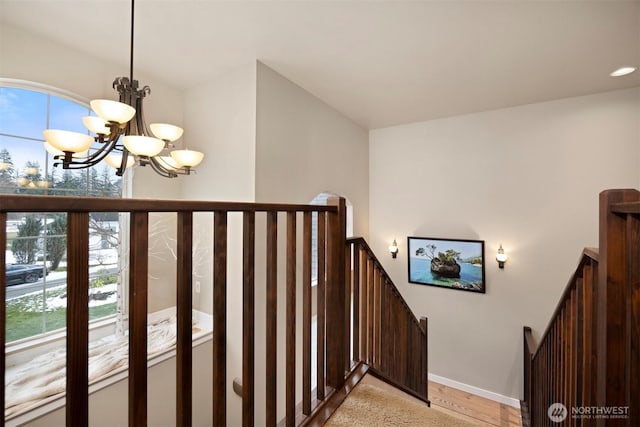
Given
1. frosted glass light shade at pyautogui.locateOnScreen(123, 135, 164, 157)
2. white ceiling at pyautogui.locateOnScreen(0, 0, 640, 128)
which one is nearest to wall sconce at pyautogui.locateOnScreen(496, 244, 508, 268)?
→ white ceiling at pyautogui.locateOnScreen(0, 0, 640, 128)

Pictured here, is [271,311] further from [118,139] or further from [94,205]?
[118,139]

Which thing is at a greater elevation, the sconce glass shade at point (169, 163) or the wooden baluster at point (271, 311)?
the sconce glass shade at point (169, 163)

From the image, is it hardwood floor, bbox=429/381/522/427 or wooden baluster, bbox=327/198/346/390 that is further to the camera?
hardwood floor, bbox=429/381/522/427

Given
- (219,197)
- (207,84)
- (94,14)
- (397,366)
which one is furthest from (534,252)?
(94,14)

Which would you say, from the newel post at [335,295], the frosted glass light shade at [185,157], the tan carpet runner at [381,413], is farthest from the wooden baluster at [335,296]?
the frosted glass light shade at [185,157]

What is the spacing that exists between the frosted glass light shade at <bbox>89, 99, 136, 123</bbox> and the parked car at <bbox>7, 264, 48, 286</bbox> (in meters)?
1.47

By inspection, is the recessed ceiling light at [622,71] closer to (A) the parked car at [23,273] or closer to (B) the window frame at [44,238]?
(B) the window frame at [44,238]

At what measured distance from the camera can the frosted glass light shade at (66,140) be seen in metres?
1.25

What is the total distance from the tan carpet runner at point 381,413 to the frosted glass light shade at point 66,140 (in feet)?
5.98

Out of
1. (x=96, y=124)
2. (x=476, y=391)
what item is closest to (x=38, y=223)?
(x=96, y=124)

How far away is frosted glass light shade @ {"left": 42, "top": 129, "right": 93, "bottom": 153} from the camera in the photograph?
1.25 meters

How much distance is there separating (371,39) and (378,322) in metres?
→ 2.21

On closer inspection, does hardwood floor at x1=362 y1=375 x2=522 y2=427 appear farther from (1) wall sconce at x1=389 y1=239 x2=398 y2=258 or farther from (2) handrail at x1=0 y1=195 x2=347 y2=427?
(2) handrail at x1=0 y1=195 x2=347 y2=427

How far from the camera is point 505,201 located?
11.6 ft
